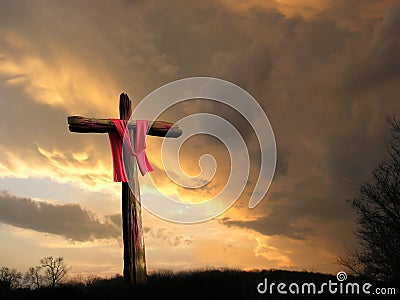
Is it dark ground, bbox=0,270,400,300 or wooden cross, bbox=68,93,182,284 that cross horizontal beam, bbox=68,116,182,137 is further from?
dark ground, bbox=0,270,400,300

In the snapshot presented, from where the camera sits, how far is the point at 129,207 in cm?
1652

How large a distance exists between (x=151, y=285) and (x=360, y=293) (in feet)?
23.4

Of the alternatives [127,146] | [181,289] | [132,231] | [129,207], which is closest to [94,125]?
[127,146]

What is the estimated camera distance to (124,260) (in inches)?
638

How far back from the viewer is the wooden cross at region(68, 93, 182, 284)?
16078 mm

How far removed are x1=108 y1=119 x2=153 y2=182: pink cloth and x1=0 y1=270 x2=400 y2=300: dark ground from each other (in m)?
3.86

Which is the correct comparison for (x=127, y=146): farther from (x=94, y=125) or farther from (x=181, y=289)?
(x=181, y=289)

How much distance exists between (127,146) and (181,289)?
525 centimetres

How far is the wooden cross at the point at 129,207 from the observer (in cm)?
1608

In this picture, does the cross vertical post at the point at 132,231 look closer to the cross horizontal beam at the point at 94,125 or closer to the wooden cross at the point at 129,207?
the wooden cross at the point at 129,207

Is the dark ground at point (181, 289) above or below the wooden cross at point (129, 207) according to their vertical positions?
below

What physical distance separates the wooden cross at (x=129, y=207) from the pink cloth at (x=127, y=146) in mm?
177

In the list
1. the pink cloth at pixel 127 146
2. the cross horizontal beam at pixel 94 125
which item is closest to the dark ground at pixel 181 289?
the pink cloth at pixel 127 146

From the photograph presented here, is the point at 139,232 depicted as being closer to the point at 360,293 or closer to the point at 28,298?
the point at 28,298
